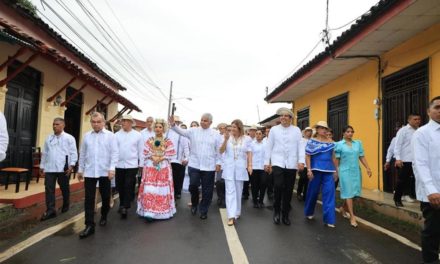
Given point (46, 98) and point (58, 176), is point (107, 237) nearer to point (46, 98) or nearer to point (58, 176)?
point (58, 176)

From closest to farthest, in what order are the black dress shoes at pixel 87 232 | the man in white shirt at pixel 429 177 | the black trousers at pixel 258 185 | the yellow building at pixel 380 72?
the man in white shirt at pixel 429 177
the black dress shoes at pixel 87 232
the yellow building at pixel 380 72
the black trousers at pixel 258 185

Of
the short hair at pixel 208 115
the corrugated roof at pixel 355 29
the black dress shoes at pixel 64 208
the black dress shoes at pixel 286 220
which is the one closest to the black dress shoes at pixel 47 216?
the black dress shoes at pixel 64 208

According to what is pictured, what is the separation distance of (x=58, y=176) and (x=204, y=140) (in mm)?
2836

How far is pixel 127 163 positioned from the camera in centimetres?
690

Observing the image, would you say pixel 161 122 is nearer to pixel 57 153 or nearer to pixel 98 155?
pixel 98 155

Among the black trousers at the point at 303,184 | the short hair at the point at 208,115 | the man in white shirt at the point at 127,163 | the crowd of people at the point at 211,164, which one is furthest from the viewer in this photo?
the black trousers at the point at 303,184

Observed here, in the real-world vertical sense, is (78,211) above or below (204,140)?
below

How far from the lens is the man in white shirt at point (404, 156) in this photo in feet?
22.5

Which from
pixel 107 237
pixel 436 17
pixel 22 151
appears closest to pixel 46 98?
pixel 22 151

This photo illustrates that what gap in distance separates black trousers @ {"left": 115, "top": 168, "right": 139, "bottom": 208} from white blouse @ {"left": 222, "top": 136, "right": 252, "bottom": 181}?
173cm

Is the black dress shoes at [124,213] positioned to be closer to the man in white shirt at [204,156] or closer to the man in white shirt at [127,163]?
the man in white shirt at [127,163]

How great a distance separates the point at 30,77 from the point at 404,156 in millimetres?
9349

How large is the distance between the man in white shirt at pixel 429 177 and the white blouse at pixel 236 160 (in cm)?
346

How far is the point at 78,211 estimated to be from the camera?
23.4ft
